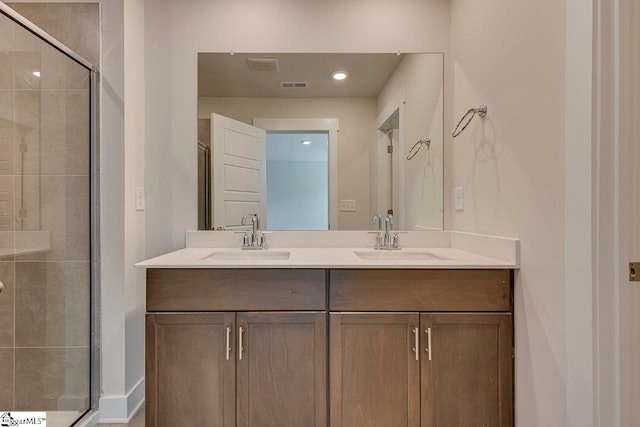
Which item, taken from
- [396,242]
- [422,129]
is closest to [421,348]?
[396,242]

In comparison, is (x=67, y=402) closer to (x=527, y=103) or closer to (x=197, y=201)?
(x=197, y=201)

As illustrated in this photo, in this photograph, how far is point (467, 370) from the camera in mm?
1369

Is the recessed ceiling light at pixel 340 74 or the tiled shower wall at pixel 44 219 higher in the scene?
the recessed ceiling light at pixel 340 74

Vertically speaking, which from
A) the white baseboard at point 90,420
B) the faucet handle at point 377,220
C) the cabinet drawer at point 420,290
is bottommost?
the white baseboard at point 90,420

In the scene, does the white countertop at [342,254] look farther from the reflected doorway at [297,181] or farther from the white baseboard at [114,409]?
the white baseboard at [114,409]

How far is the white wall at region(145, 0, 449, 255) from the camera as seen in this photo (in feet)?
6.36

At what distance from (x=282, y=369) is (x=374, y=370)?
0.38m

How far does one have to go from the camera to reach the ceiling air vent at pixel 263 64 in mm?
1981

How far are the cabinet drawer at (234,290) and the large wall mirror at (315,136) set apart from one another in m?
0.61

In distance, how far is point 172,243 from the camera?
195 cm

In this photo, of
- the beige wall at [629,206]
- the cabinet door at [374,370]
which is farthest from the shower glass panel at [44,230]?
the beige wall at [629,206]

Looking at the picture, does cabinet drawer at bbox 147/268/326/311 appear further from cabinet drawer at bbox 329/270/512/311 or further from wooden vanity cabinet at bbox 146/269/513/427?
cabinet drawer at bbox 329/270/512/311

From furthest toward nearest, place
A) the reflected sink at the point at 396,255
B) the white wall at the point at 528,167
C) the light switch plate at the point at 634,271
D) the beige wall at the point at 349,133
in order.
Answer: the beige wall at the point at 349,133 < the reflected sink at the point at 396,255 < the white wall at the point at 528,167 < the light switch plate at the point at 634,271

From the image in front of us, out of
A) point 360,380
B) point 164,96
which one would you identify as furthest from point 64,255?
point 360,380
